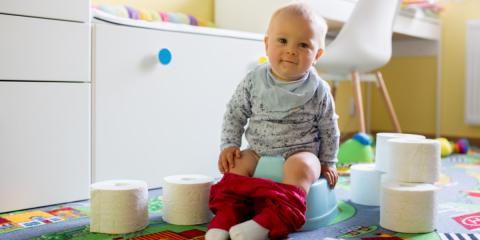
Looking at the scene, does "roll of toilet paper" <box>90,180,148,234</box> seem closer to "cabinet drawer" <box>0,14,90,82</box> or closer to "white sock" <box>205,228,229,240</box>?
"white sock" <box>205,228,229,240</box>

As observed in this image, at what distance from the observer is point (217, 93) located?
1758 millimetres

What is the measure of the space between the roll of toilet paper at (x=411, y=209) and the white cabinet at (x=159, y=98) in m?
0.69

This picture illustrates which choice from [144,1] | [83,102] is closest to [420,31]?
[144,1]

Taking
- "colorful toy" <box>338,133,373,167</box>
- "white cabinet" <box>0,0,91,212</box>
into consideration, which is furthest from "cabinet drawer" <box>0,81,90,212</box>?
"colorful toy" <box>338,133,373,167</box>

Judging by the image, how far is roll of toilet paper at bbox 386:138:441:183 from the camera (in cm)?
124

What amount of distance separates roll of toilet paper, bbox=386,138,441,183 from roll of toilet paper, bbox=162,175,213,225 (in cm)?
45

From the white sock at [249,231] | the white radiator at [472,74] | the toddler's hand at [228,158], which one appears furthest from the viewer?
the white radiator at [472,74]

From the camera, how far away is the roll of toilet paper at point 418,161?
1235mm

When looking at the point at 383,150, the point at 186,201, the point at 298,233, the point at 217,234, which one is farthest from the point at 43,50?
the point at 383,150

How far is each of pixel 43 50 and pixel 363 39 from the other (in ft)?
4.10

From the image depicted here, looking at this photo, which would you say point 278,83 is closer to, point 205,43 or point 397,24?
point 205,43

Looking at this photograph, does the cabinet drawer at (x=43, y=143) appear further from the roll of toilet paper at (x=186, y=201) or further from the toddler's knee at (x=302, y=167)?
the toddler's knee at (x=302, y=167)

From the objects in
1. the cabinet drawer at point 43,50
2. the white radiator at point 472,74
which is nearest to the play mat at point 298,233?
the cabinet drawer at point 43,50

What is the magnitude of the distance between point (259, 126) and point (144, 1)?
3.41ft
